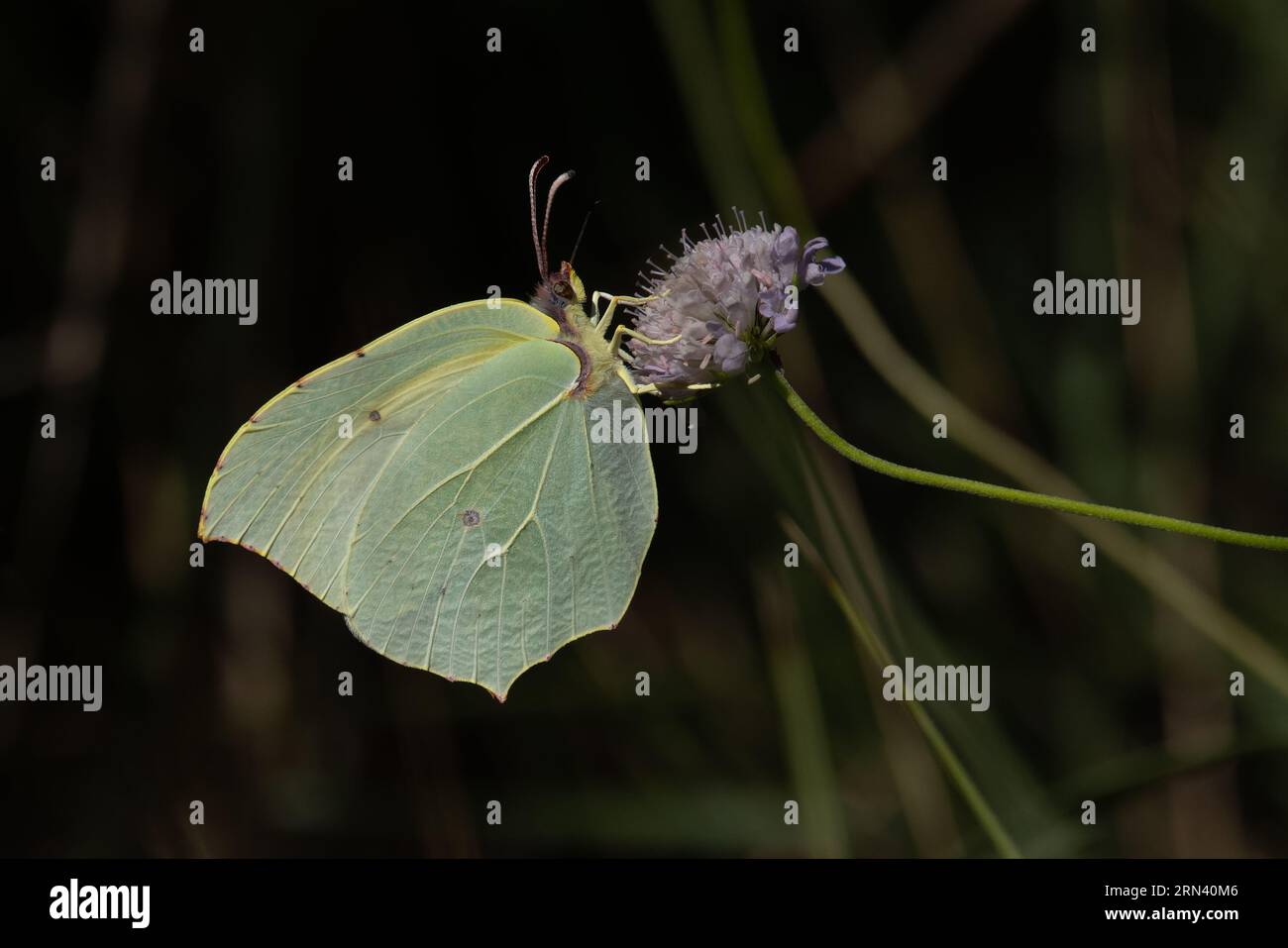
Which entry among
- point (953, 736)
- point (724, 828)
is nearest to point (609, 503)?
point (953, 736)

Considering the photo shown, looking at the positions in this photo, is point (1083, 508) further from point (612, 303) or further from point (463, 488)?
point (463, 488)

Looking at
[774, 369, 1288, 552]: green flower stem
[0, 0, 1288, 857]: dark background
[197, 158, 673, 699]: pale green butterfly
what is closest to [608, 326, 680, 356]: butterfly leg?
[197, 158, 673, 699]: pale green butterfly

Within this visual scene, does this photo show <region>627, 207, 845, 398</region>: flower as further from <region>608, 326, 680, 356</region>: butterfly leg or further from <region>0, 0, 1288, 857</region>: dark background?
<region>0, 0, 1288, 857</region>: dark background

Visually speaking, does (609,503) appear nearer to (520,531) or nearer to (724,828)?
(520,531)

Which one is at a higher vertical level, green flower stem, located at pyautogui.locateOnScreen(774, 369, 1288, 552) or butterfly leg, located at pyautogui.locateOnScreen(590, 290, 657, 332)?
butterfly leg, located at pyautogui.locateOnScreen(590, 290, 657, 332)

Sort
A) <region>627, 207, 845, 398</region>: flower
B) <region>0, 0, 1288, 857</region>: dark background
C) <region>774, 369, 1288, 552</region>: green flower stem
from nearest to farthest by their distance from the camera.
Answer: <region>774, 369, 1288, 552</region>: green flower stem, <region>627, 207, 845, 398</region>: flower, <region>0, 0, 1288, 857</region>: dark background

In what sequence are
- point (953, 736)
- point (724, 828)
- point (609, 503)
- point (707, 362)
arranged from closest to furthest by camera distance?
point (707, 362), point (609, 503), point (953, 736), point (724, 828)
